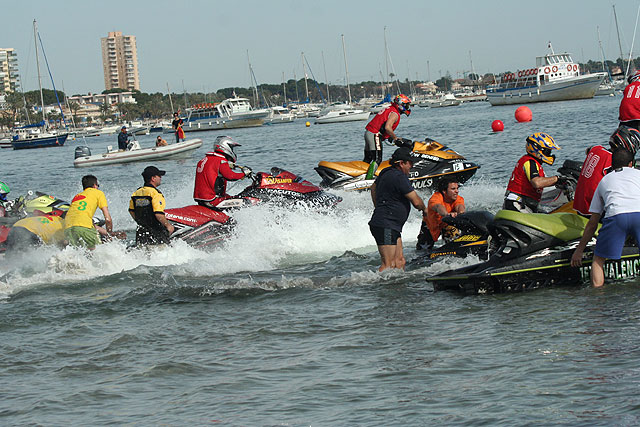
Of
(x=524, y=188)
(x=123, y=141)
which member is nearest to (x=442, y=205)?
(x=524, y=188)

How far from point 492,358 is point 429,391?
0.79 m

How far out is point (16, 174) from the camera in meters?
39.6

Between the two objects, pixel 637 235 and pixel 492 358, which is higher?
pixel 637 235

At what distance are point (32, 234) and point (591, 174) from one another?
793cm

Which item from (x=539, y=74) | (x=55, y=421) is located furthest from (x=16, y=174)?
(x=539, y=74)

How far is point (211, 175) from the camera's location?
1201cm

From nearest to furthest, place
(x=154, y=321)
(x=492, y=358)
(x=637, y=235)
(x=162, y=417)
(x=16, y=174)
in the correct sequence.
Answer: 1. (x=162, y=417)
2. (x=492, y=358)
3. (x=637, y=235)
4. (x=154, y=321)
5. (x=16, y=174)

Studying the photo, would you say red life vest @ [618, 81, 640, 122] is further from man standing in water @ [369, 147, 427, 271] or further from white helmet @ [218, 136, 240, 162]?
white helmet @ [218, 136, 240, 162]

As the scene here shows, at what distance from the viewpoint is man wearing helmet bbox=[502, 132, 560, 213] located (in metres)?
8.88

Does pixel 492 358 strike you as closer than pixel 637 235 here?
Yes

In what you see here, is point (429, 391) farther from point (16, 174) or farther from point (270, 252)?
point (16, 174)

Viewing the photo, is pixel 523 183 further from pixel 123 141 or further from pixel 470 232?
pixel 123 141

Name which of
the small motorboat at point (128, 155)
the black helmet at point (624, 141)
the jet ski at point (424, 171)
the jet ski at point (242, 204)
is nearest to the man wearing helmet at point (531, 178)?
the black helmet at point (624, 141)

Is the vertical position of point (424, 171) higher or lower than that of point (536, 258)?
higher
